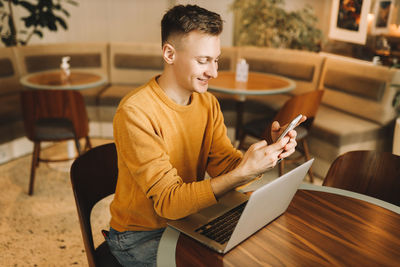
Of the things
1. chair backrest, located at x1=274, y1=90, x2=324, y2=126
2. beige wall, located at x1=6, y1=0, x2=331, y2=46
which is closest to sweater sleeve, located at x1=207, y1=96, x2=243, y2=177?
chair backrest, located at x1=274, y1=90, x2=324, y2=126

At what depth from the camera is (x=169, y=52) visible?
1198mm

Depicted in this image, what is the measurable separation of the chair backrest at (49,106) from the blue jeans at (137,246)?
1.76 metres

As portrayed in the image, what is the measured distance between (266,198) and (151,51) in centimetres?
370

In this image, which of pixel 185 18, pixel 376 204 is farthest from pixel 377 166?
pixel 185 18

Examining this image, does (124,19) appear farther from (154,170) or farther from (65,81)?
(154,170)

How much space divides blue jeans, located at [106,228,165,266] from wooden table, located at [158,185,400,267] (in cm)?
16

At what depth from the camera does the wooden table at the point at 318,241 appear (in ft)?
3.09

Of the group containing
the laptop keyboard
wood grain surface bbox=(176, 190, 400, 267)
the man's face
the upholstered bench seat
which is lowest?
the upholstered bench seat

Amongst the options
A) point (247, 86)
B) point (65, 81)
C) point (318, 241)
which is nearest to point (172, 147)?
point (318, 241)

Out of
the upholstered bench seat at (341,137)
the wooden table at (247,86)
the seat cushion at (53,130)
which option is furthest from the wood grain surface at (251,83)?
the seat cushion at (53,130)

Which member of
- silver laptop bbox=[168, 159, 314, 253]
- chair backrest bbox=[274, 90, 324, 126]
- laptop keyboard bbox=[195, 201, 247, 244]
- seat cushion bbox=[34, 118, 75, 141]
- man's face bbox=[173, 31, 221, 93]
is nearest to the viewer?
silver laptop bbox=[168, 159, 314, 253]

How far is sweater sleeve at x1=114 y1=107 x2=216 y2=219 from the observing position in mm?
1026

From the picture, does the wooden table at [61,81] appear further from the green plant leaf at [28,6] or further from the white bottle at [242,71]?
the white bottle at [242,71]

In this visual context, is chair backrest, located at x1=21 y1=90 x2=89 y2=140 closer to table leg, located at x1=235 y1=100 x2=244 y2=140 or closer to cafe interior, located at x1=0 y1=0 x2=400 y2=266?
cafe interior, located at x1=0 y1=0 x2=400 y2=266
